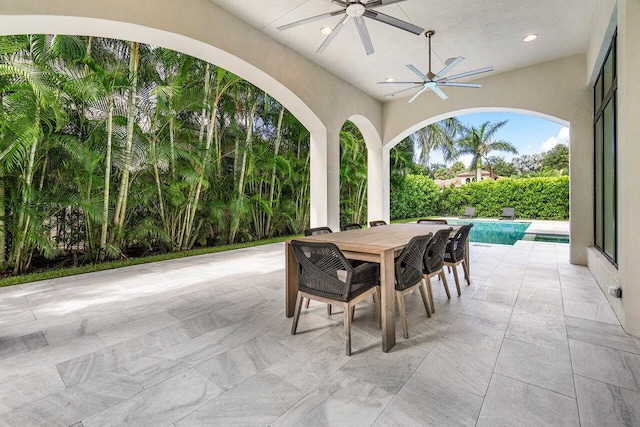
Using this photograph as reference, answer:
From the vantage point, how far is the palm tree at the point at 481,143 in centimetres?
1689

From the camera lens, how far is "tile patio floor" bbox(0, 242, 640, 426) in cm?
143

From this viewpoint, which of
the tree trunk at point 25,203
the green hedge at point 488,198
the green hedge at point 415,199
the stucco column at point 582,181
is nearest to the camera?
the tree trunk at point 25,203

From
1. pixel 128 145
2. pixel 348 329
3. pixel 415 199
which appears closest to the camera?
pixel 348 329

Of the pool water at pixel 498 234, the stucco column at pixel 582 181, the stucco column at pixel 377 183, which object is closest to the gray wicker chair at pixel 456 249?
the stucco column at pixel 582 181

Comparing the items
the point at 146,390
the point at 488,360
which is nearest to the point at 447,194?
the point at 488,360

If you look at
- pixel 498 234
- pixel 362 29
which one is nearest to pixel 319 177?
pixel 362 29

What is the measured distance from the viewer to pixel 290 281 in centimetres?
264

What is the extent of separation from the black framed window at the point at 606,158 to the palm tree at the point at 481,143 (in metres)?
13.7

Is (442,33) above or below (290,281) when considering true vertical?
above

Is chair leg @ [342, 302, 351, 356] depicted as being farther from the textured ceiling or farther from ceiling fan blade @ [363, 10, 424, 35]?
the textured ceiling

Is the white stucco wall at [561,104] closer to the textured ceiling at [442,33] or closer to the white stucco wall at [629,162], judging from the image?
the textured ceiling at [442,33]

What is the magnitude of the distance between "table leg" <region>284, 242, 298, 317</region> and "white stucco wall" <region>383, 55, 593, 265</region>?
15.3 ft

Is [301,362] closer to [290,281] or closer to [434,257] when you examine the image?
[290,281]

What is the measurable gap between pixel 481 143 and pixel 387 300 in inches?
711
